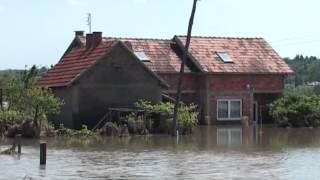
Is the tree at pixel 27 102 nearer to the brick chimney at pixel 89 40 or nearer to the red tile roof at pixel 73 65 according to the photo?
the red tile roof at pixel 73 65

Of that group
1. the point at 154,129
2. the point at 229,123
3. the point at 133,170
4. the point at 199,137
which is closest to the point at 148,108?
the point at 154,129

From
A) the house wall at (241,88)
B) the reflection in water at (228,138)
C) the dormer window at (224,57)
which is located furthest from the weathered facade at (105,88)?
the dormer window at (224,57)

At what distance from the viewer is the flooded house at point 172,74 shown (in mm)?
49188

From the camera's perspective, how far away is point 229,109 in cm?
6109

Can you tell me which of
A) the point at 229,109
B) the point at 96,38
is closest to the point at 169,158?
the point at 96,38

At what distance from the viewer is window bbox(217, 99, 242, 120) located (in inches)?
2392

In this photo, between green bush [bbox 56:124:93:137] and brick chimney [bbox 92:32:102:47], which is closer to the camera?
green bush [bbox 56:124:93:137]

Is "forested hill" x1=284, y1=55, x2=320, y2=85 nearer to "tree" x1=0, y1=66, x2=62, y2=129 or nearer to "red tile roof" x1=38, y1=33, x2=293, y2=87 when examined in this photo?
"red tile roof" x1=38, y1=33, x2=293, y2=87

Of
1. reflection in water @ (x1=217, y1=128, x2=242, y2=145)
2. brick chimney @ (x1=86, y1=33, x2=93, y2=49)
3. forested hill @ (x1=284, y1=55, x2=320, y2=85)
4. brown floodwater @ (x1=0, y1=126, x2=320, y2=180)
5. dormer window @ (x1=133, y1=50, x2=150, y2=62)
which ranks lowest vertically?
brown floodwater @ (x1=0, y1=126, x2=320, y2=180)

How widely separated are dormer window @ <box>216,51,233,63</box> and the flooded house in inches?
3.3

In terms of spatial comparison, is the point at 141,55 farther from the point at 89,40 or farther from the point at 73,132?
the point at 73,132

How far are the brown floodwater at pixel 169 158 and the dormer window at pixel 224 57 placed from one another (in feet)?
63.0

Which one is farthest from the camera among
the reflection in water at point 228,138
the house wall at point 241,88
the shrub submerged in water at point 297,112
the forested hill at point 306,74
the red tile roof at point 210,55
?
the forested hill at point 306,74

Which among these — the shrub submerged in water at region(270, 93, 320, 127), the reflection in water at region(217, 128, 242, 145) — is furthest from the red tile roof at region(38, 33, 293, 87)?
the reflection in water at region(217, 128, 242, 145)
